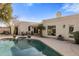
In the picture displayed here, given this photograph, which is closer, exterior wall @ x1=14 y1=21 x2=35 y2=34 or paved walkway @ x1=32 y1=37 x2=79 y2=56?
paved walkway @ x1=32 y1=37 x2=79 y2=56

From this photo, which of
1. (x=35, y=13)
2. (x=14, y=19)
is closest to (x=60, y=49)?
(x=35, y=13)

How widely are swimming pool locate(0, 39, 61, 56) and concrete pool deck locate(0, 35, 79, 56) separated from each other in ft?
0.37

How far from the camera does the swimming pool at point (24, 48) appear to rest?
16.1 feet

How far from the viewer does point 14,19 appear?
197 inches

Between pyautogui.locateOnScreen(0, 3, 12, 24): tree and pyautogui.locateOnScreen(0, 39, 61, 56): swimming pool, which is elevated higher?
pyautogui.locateOnScreen(0, 3, 12, 24): tree

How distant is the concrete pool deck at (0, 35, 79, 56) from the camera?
16.1ft

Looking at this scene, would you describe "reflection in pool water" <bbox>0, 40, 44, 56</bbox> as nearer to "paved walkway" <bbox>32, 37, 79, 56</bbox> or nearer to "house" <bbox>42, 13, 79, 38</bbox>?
"paved walkway" <bbox>32, 37, 79, 56</bbox>

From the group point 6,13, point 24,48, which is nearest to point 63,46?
point 24,48

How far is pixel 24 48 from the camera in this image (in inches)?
198

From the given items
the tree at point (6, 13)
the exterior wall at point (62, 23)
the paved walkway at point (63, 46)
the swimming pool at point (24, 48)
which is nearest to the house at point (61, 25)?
the exterior wall at point (62, 23)

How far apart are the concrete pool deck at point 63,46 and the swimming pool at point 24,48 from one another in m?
0.11

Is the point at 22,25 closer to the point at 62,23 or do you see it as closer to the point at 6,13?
the point at 6,13

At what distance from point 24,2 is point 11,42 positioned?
49.3 inches

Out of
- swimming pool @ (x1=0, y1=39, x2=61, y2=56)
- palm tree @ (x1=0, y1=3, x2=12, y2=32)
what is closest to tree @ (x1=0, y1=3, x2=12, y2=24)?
palm tree @ (x1=0, y1=3, x2=12, y2=32)
